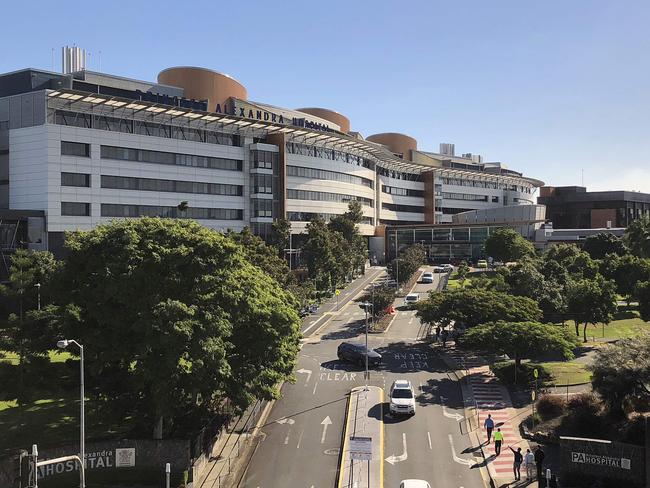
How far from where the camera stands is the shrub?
117 feet

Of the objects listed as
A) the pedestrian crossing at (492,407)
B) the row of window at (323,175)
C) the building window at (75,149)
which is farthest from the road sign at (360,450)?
the row of window at (323,175)

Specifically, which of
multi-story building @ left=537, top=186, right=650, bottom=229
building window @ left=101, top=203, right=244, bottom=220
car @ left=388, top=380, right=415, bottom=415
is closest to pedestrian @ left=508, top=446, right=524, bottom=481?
car @ left=388, top=380, right=415, bottom=415

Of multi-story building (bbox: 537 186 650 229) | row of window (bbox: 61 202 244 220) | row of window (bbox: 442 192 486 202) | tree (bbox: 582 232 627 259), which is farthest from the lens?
multi-story building (bbox: 537 186 650 229)

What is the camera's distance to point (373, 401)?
1591 inches

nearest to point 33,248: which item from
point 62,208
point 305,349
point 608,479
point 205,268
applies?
point 62,208

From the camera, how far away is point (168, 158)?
88750 millimetres

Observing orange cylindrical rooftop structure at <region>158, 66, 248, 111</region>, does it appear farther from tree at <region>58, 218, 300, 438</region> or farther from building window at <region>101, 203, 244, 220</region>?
tree at <region>58, 218, 300, 438</region>

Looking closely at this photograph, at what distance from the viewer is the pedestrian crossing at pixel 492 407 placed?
3059 cm

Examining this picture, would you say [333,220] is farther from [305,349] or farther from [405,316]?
[305,349]

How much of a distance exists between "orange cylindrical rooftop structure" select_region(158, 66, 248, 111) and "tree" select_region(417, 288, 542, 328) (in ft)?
224

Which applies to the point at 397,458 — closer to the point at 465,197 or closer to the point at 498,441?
the point at 498,441

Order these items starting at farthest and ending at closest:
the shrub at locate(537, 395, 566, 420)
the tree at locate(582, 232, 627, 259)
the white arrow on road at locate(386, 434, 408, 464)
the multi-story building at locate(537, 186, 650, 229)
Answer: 1. the multi-story building at locate(537, 186, 650, 229)
2. the tree at locate(582, 232, 627, 259)
3. the shrub at locate(537, 395, 566, 420)
4. the white arrow on road at locate(386, 434, 408, 464)

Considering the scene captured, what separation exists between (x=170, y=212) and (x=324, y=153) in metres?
37.6

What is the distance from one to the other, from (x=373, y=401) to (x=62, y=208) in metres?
56.4
